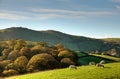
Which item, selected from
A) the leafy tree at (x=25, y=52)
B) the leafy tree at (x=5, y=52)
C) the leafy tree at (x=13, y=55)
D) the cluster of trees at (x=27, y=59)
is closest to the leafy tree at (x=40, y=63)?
the cluster of trees at (x=27, y=59)

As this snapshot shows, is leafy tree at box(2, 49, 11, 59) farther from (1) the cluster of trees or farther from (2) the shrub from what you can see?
(2) the shrub

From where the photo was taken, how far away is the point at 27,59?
114m

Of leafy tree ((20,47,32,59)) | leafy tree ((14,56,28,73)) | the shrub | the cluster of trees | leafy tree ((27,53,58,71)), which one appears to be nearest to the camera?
leafy tree ((27,53,58,71))

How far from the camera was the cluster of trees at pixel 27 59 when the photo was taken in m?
103

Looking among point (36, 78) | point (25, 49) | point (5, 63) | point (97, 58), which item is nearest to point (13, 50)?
point (25, 49)

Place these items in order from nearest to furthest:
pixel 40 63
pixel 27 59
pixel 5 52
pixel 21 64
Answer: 1. pixel 40 63
2. pixel 21 64
3. pixel 27 59
4. pixel 5 52

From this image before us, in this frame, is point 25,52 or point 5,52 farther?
point 5,52

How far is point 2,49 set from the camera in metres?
142

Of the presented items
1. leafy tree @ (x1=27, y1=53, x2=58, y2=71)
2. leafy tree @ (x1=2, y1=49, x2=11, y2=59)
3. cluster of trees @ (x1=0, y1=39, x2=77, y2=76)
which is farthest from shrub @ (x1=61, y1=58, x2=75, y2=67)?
leafy tree @ (x1=2, y1=49, x2=11, y2=59)

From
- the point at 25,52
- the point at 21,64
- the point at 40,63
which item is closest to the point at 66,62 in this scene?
the point at 40,63

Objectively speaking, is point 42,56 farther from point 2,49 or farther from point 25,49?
point 2,49

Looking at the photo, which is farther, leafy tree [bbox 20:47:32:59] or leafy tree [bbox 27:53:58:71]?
leafy tree [bbox 20:47:32:59]

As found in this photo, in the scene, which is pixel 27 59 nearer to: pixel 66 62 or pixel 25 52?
pixel 25 52

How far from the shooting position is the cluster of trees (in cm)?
10343
